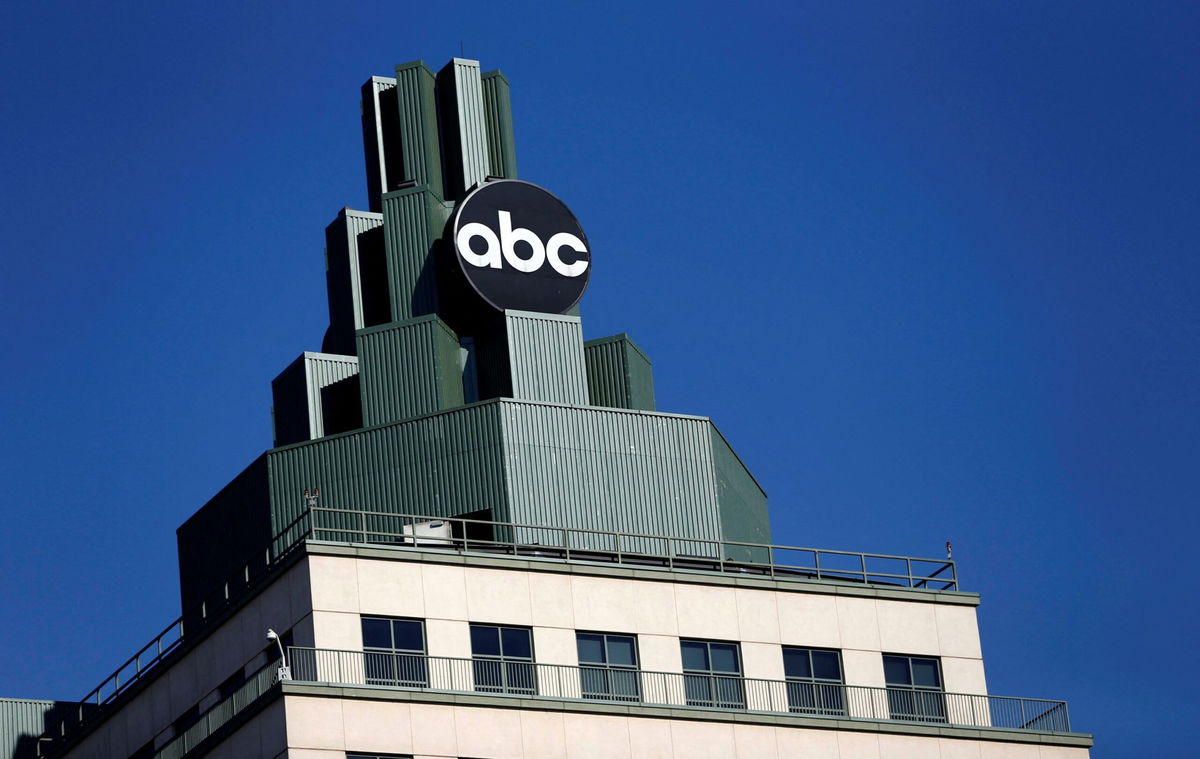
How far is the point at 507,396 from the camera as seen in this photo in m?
96.5

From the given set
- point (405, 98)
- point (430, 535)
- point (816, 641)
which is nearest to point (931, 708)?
point (816, 641)

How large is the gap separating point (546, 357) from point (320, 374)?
9831 millimetres

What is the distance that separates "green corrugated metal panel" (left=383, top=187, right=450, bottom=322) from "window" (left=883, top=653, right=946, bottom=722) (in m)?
25.1

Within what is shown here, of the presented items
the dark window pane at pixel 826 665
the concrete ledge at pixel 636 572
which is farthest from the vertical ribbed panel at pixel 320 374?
the dark window pane at pixel 826 665

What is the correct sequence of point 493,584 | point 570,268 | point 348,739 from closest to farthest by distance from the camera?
point 348,739
point 493,584
point 570,268

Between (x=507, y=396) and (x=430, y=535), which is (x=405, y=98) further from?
(x=430, y=535)

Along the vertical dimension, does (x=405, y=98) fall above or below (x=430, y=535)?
above

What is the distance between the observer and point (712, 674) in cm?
8588

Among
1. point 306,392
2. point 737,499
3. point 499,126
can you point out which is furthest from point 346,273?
point 737,499

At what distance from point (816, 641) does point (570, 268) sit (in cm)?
2137

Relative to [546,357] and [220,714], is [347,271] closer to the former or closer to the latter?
[546,357]

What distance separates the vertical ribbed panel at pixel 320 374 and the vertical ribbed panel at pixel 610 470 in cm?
961

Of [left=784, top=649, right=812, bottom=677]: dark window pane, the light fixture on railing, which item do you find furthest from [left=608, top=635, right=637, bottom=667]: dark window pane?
the light fixture on railing

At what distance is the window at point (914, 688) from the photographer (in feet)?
289
